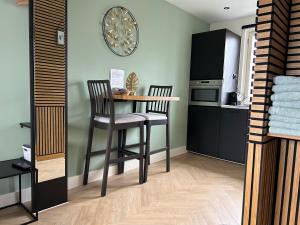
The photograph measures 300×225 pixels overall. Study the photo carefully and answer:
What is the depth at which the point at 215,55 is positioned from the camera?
3559 mm

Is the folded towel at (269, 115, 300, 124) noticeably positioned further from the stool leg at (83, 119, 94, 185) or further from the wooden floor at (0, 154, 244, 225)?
the stool leg at (83, 119, 94, 185)

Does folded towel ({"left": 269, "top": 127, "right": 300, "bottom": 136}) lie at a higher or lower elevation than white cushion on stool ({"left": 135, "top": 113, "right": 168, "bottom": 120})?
higher

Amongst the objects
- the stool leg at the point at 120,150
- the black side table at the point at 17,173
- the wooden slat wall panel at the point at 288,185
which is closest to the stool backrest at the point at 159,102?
the stool leg at the point at 120,150

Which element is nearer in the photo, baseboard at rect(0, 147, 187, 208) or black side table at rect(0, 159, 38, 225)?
black side table at rect(0, 159, 38, 225)

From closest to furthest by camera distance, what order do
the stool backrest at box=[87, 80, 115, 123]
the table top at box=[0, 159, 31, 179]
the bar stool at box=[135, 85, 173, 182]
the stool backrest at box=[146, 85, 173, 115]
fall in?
the table top at box=[0, 159, 31, 179] → the stool backrest at box=[87, 80, 115, 123] → the bar stool at box=[135, 85, 173, 182] → the stool backrest at box=[146, 85, 173, 115]

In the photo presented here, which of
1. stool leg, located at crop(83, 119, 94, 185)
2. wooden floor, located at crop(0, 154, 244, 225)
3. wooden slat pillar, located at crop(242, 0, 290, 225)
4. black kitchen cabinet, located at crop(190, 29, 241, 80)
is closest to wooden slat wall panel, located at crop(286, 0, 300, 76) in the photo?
wooden slat pillar, located at crop(242, 0, 290, 225)

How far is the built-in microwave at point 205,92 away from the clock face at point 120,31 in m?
1.37

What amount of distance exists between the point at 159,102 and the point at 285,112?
202 centimetres

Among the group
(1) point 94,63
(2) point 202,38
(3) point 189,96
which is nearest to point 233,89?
(3) point 189,96

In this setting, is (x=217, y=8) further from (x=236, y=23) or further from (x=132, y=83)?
(x=132, y=83)

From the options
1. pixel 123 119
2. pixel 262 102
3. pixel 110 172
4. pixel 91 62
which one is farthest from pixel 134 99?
pixel 262 102

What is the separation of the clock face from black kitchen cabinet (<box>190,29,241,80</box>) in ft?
4.21

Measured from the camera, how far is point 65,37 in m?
1.96

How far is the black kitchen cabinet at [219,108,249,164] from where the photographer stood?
331 centimetres
